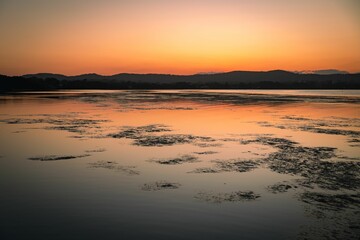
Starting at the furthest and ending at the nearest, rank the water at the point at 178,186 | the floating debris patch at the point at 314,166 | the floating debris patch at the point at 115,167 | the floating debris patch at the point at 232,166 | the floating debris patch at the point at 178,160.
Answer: the floating debris patch at the point at 178,160 < the floating debris patch at the point at 232,166 < the floating debris patch at the point at 115,167 < the floating debris patch at the point at 314,166 < the water at the point at 178,186

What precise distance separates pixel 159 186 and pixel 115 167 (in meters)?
2.93

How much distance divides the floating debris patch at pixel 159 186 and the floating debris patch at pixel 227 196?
1.01m

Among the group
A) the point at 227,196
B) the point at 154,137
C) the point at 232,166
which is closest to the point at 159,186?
Result: the point at 227,196

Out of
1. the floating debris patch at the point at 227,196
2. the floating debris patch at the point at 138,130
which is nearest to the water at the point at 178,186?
the floating debris patch at the point at 227,196

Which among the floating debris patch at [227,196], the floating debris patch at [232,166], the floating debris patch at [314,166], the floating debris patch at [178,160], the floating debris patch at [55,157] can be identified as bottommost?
the floating debris patch at [227,196]

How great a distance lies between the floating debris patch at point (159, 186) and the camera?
9.88 meters

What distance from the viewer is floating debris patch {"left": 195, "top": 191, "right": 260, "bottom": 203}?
29.5ft

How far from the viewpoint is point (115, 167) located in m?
12.4

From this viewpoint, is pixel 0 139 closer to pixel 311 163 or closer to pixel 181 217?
pixel 181 217

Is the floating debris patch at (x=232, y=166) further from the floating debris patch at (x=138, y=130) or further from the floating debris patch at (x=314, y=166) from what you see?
the floating debris patch at (x=138, y=130)

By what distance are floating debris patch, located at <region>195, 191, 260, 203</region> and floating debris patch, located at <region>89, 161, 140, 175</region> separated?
123 inches

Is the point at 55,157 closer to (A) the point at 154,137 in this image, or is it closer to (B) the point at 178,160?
(B) the point at 178,160

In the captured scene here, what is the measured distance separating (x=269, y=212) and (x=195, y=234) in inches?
88.1

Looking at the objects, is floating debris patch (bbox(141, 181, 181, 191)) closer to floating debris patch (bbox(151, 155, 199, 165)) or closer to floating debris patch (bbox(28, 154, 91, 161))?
floating debris patch (bbox(151, 155, 199, 165))
